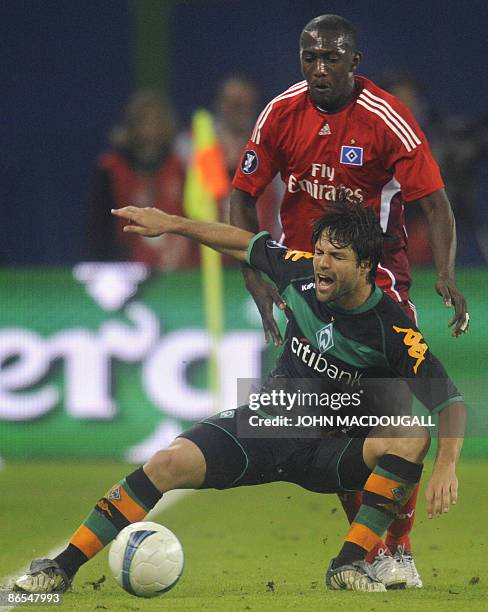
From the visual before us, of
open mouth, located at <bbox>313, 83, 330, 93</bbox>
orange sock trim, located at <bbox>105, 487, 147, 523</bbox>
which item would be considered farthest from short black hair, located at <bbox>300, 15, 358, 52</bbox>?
orange sock trim, located at <bbox>105, 487, 147, 523</bbox>

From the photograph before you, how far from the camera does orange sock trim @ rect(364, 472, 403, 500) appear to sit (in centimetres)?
537

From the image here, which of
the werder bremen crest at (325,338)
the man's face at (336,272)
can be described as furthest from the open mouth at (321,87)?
the werder bremen crest at (325,338)

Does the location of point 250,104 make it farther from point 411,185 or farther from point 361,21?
point 411,185

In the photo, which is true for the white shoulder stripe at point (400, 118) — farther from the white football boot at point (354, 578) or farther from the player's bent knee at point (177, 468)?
the white football boot at point (354, 578)

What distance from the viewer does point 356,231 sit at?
17.9 feet

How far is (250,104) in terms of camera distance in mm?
10305

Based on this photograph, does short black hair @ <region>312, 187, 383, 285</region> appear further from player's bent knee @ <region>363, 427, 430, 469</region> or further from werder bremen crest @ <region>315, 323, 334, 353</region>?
player's bent knee @ <region>363, 427, 430, 469</region>

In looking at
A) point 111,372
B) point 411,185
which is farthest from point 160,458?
point 111,372

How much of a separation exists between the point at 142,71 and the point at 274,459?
26.3 feet

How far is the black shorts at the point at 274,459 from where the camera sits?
17.9ft

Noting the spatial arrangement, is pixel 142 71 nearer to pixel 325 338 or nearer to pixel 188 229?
pixel 188 229

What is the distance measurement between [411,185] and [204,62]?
7.39 m

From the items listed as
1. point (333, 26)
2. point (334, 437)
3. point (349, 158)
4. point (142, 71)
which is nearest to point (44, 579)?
point (334, 437)

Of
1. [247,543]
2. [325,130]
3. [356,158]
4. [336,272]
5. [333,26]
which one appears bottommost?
[247,543]
